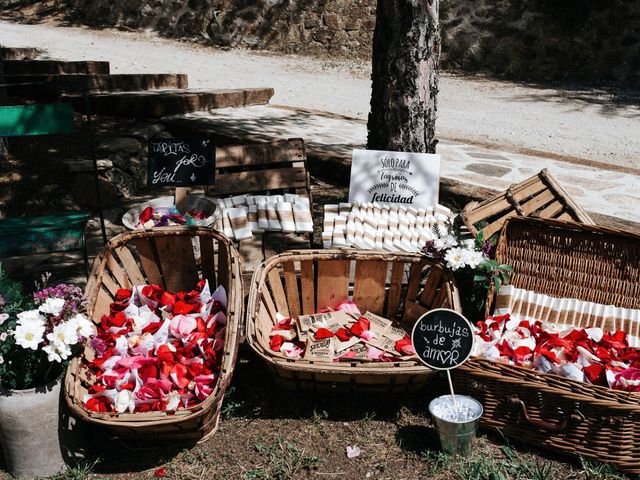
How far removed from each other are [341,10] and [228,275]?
9.02m

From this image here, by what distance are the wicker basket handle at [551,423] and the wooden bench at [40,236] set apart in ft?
7.78

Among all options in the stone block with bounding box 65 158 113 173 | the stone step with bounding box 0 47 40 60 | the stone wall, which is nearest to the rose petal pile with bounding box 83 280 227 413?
the stone block with bounding box 65 158 113 173

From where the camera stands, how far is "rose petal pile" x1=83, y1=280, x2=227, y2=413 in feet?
9.17

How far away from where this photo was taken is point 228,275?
3.31 meters

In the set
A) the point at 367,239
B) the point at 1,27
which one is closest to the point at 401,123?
the point at 367,239

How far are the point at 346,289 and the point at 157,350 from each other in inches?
41.5

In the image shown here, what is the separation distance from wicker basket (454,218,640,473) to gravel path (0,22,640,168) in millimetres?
3714

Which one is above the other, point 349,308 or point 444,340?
point 444,340

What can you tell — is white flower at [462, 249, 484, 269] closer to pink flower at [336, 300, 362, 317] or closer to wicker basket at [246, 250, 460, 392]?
wicker basket at [246, 250, 460, 392]

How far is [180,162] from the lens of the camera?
12.5 ft

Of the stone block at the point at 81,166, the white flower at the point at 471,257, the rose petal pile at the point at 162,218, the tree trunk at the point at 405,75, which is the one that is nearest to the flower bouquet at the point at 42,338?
the rose petal pile at the point at 162,218

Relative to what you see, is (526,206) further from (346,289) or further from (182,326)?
(182,326)

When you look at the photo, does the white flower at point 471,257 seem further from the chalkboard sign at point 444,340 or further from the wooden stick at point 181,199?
the wooden stick at point 181,199

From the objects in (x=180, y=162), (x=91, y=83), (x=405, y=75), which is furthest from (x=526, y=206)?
(x=91, y=83)
